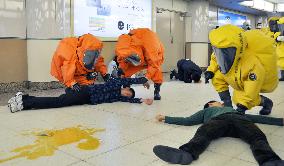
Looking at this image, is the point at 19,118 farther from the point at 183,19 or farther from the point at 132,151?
the point at 183,19

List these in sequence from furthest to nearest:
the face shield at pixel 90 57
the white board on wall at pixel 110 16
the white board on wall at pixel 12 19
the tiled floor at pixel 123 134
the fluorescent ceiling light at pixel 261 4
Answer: the fluorescent ceiling light at pixel 261 4 < the white board on wall at pixel 110 16 < the white board on wall at pixel 12 19 < the face shield at pixel 90 57 < the tiled floor at pixel 123 134

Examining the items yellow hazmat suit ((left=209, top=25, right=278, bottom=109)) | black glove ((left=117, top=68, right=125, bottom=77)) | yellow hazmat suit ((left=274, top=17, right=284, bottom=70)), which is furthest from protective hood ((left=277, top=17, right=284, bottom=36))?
black glove ((left=117, top=68, right=125, bottom=77))

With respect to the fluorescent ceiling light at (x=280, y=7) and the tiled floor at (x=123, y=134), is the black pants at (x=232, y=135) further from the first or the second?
the fluorescent ceiling light at (x=280, y=7)

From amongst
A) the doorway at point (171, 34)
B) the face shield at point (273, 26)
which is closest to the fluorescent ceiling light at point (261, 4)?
the doorway at point (171, 34)

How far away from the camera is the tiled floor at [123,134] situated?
1785 millimetres

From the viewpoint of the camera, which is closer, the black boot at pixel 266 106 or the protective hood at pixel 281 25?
the black boot at pixel 266 106

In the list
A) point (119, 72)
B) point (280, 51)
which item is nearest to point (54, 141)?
point (119, 72)

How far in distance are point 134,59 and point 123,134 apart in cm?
148

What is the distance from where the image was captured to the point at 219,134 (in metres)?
2.07

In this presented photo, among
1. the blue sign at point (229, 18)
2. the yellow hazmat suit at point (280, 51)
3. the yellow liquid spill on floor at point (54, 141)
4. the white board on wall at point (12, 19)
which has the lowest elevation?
the yellow liquid spill on floor at point (54, 141)

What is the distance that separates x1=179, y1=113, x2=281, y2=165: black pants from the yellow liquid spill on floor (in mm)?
680

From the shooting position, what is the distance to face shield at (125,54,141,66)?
3617 millimetres

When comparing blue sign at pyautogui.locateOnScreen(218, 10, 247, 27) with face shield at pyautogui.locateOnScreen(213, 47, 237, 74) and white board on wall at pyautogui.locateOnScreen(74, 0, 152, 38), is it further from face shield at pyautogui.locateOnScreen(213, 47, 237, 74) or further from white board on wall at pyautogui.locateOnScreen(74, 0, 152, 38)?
face shield at pyautogui.locateOnScreen(213, 47, 237, 74)

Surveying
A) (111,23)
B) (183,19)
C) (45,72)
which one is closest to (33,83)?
(45,72)
